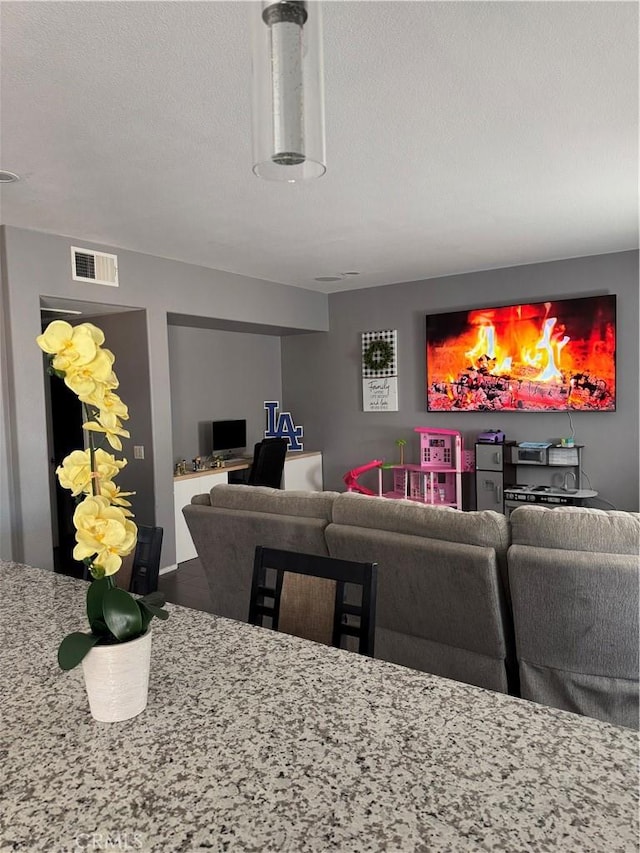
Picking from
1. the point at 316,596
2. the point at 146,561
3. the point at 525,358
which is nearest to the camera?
the point at 316,596

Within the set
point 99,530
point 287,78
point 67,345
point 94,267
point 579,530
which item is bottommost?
point 579,530

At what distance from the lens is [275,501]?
10.4 feet

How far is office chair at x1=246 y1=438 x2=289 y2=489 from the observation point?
5.92 m

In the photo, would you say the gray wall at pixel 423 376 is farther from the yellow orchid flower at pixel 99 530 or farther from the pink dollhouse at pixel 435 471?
the yellow orchid flower at pixel 99 530

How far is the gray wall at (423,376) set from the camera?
5.61 m

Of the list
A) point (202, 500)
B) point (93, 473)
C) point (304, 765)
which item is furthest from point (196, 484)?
point (304, 765)

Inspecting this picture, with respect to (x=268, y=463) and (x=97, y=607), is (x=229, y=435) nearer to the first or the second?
(x=268, y=463)

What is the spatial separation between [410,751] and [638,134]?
3.07 metres

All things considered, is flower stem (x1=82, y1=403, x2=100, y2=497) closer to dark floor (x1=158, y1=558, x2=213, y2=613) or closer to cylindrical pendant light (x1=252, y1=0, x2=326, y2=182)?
cylindrical pendant light (x1=252, y1=0, x2=326, y2=182)

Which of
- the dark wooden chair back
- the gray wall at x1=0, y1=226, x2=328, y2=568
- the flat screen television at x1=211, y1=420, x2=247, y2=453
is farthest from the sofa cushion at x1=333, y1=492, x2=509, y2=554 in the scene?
the flat screen television at x1=211, y1=420, x2=247, y2=453

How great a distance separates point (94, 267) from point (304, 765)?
441 cm

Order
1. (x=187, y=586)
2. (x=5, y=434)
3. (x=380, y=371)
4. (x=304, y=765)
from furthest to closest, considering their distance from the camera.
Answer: (x=380, y=371)
(x=187, y=586)
(x=5, y=434)
(x=304, y=765)

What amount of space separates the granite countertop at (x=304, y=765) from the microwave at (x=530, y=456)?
491cm

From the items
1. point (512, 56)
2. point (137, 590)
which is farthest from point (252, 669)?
point (512, 56)
